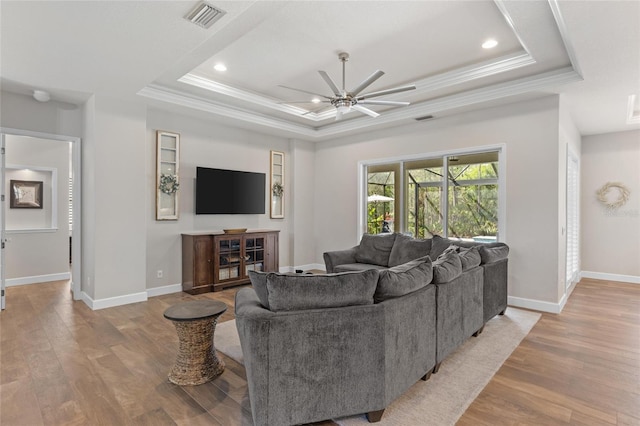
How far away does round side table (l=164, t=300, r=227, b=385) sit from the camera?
2.54 meters

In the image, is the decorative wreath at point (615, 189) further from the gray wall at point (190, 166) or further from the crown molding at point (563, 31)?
the gray wall at point (190, 166)

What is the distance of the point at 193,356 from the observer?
2.60 m

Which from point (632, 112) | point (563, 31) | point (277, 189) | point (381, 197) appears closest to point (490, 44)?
point (563, 31)

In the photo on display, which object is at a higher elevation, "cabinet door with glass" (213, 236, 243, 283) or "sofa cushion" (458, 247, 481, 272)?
"sofa cushion" (458, 247, 481, 272)

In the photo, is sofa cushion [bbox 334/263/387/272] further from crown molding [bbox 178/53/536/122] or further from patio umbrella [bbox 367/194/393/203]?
crown molding [bbox 178/53/536/122]

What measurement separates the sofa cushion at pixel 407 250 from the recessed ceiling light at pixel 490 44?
253 cm

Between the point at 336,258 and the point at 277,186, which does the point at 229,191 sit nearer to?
the point at 277,186

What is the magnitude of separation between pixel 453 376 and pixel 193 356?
2027mm

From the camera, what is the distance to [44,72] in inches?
142

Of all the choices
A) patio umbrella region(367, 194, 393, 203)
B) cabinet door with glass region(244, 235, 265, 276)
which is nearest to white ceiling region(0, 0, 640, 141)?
patio umbrella region(367, 194, 393, 203)

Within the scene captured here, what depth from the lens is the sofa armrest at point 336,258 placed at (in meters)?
5.23

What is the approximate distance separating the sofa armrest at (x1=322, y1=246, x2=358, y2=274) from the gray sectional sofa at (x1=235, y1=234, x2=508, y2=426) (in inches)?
111

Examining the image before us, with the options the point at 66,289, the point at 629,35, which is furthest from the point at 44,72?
the point at 629,35

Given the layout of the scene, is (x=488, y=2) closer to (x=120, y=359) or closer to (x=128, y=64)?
(x=128, y=64)
